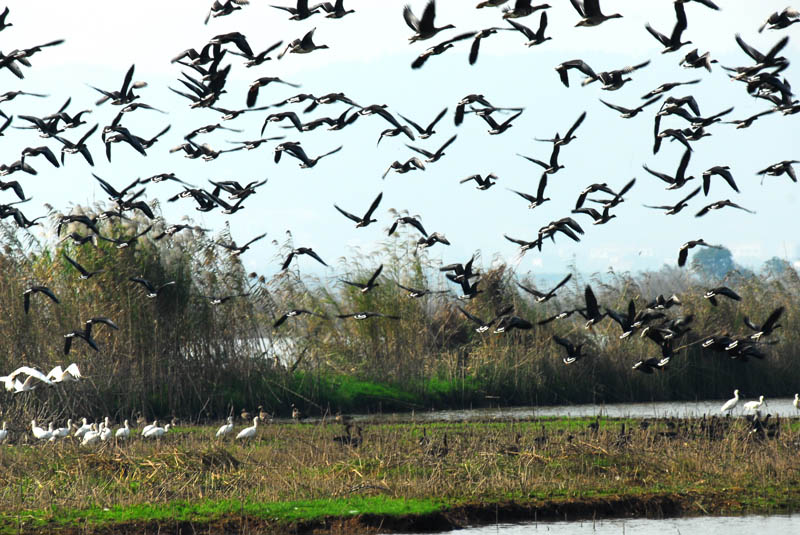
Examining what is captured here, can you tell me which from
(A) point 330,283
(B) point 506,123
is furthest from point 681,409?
(B) point 506,123

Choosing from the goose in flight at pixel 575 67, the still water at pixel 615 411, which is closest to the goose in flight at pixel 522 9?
the goose in flight at pixel 575 67

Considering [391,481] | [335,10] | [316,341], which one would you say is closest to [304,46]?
[335,10]

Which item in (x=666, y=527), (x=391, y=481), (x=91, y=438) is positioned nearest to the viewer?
(x=666, y=527)

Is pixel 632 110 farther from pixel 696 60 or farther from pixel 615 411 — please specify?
pixel 615 411

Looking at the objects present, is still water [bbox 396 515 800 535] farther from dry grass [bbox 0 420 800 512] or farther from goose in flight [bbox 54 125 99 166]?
goose in flight [bbox 54 125 99 166]

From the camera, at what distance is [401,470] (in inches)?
695

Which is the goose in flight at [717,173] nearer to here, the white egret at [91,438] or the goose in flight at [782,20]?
the goose in flight at [782,20]

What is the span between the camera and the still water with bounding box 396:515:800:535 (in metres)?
15.7

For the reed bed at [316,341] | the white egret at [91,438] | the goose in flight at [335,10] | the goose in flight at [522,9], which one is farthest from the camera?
the reed bed at [316,341]

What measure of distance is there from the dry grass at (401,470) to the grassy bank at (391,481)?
0.08 ft

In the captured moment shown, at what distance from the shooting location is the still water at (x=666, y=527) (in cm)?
1568

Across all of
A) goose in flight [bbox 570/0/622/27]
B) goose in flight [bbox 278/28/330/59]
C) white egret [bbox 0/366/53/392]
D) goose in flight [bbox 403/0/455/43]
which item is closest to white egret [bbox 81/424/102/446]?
white egret [bbox 0/366/53/392]

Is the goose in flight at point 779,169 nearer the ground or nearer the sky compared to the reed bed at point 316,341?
nearer the sky

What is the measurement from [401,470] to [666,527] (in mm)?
3967
